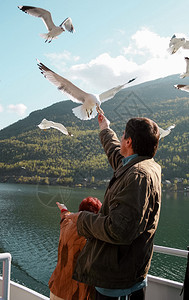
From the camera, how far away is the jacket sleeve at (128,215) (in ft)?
2.91

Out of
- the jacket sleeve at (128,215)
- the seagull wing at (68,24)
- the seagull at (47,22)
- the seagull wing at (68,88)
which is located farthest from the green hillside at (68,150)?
the jacket sleeve at (128,215)

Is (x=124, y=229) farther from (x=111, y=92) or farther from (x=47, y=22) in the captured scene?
(x=47, y=22)

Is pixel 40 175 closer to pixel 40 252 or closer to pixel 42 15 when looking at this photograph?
pixel 40 252

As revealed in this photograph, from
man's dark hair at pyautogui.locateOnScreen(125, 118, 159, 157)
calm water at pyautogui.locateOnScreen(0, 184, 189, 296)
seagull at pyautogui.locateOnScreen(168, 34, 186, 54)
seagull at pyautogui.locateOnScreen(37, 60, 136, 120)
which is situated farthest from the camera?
calm water at pyautogui.locateOnScreen(0, 184, 189, 296)

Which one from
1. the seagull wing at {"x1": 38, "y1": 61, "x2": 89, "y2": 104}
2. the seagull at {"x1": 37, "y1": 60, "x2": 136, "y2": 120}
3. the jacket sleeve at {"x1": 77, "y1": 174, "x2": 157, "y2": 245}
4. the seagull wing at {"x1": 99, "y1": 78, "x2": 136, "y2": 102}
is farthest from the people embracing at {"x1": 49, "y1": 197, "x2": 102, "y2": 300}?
the seagull wing at {"x1": 99, "y1": 78, "x2": 136, "y2": 102}

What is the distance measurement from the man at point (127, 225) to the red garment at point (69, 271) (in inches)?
8.4

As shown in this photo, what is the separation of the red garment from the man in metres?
0.21

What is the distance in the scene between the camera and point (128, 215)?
883 millimetres

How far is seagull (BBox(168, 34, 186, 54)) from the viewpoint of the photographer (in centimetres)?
452

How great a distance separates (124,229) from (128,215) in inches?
1.7

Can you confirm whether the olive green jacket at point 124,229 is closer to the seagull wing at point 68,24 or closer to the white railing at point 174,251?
the white railing at point 174,251

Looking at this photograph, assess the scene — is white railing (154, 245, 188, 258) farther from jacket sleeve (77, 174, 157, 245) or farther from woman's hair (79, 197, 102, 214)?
jacket sleeve (77, 174, 157, 245)

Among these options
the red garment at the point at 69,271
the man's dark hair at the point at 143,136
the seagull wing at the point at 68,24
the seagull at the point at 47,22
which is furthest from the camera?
the seagull wing at the point at 68,24

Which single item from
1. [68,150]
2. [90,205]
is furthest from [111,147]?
[68,150]
